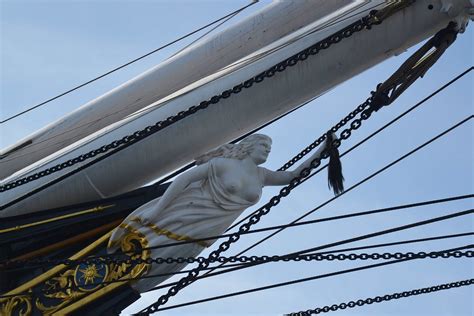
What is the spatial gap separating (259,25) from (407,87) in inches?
70.6

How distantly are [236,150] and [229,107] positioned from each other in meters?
0.35

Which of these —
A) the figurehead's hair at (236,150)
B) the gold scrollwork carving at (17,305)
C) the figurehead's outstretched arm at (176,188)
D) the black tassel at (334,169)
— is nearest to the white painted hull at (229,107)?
the figurehead's hair at (236,150)

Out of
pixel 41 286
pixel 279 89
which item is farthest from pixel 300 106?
pixel 41 286

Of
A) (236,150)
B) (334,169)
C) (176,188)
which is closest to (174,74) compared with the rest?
(236,150)

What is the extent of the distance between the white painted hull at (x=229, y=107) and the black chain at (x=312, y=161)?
7 cm

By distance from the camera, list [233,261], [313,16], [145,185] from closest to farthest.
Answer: [233,261], [145,185], [313,16]

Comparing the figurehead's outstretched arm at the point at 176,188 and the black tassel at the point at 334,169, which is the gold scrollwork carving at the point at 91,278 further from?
the black tassel at the point at 334,169

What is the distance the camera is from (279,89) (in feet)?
34.6

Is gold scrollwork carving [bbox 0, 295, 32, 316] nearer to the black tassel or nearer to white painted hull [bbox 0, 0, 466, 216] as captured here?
white painted hull [bbox 0, 0, 466, 216]

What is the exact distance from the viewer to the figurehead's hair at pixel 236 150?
10305mm

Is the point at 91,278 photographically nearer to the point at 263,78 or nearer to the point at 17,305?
the point at 17,305

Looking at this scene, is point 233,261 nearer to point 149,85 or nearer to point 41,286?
point 41,286

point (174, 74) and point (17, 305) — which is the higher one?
point (174, 74)

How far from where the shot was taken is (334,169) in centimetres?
1031
